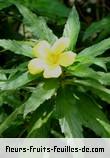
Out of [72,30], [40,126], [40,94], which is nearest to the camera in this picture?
[40,94]

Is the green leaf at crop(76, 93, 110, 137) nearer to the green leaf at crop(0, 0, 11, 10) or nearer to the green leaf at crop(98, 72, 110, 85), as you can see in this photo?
the green leaf at crop(98, 72, 110, 85)

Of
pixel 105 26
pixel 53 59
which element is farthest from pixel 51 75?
pixel 105 26

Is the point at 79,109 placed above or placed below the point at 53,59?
below

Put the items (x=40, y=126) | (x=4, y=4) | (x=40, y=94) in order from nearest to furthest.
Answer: (x=40, y=94) < (x=40, y=126) < (x=4, y=4)

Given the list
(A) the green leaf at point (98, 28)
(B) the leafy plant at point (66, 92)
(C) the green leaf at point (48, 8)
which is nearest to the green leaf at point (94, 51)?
(B) the leafy plant at point (66, 92)

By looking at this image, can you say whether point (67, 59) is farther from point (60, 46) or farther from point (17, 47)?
point (17, 47)

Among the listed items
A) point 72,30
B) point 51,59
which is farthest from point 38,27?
point 51,59

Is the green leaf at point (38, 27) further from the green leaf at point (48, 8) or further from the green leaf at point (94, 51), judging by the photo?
A: the green leaf at point (48, 8)

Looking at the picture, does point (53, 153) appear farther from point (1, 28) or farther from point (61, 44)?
point (1, 28)
